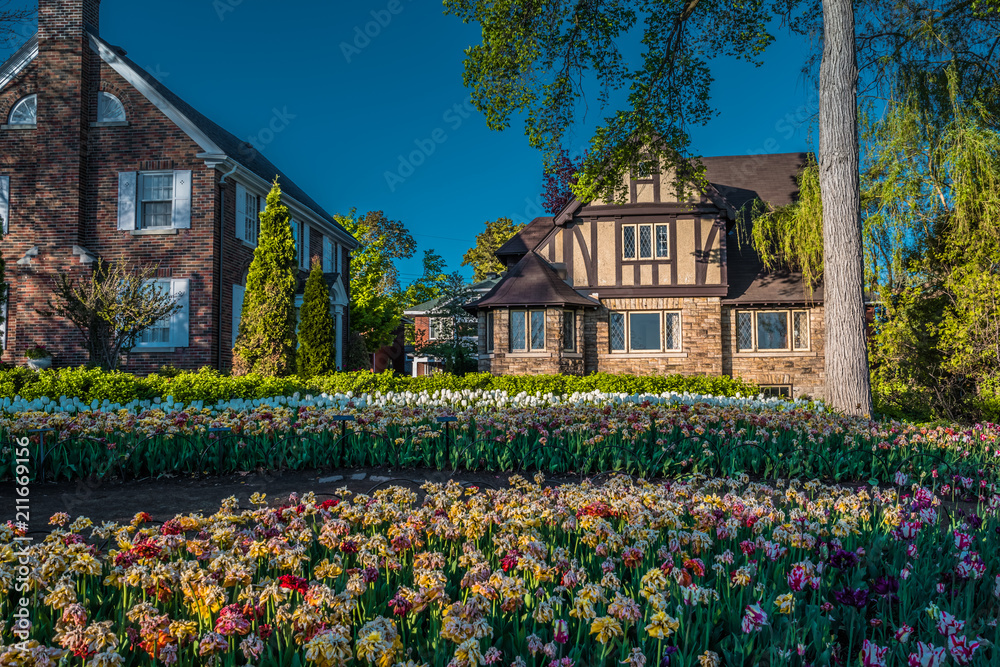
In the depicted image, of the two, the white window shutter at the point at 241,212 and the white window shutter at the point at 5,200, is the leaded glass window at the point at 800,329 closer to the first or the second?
the white window shutter at the point at 241,212

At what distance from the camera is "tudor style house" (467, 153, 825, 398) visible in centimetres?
1956

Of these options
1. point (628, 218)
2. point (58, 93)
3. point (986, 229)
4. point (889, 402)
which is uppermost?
point (58, 93)

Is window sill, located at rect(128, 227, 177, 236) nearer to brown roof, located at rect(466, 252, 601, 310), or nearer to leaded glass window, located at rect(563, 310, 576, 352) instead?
brown roof, located at rect(466, 252, 601, 310)

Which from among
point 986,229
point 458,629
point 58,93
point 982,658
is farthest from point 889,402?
point 58,93

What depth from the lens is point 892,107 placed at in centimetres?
1270

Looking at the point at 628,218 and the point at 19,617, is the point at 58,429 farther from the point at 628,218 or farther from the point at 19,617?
the point at 628,218

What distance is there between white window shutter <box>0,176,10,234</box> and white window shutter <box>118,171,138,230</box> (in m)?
2.99

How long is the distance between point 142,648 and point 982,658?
2462mm

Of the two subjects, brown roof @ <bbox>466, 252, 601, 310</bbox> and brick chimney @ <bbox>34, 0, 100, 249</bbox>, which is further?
brown roof @ <bbox>466, 252, 601, 310</bbox>

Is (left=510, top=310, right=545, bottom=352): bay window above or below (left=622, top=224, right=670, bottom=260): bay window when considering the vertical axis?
below

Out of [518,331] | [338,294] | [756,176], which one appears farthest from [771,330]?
[338,294]

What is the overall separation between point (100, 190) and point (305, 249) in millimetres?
6293

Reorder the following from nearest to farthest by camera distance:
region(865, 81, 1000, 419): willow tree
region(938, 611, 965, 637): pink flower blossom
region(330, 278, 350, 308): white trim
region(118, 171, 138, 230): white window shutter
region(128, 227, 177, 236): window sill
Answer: region(938, 611, 965, 637): pink flower blossom
region(865, 81, 1000, 419): willow tree
region(128, 227, 177, 236): window sill
region(118, 171, 138, 230): white window shutter
region(330, 278, 350, 308): white trim

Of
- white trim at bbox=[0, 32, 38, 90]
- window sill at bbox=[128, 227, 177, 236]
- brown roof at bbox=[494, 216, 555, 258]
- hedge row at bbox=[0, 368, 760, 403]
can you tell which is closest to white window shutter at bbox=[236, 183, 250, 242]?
window sill at bbox=[128, 227, 177, 236]
